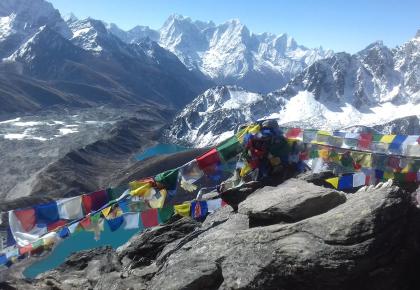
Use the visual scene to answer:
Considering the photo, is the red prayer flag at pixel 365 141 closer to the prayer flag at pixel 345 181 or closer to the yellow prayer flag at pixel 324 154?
the yellow prayer flag at pixel 324 154

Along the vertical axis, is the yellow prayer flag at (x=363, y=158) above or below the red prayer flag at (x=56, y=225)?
above

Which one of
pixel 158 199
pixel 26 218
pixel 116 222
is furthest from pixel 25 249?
pixel 158 199

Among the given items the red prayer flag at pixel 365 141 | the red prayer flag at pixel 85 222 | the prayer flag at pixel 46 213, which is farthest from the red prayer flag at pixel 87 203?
the red prayer flag at pixel 365 141

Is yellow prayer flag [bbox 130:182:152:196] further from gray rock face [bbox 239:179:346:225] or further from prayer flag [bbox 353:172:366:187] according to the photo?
prayer flag [bbox 353:172:366:187]

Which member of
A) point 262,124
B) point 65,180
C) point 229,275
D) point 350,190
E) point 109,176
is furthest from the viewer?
point 109,176

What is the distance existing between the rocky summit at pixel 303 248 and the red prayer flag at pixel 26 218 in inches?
188

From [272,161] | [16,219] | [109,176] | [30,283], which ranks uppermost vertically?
[272,161]

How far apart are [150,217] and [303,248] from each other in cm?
960

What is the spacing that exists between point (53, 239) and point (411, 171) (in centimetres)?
1502

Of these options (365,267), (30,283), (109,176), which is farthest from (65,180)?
(365,267)

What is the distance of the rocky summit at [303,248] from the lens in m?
10.6

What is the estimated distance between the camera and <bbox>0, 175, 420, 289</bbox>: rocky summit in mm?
10648

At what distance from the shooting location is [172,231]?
19094 mm

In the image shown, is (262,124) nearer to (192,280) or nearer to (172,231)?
(172,231)
